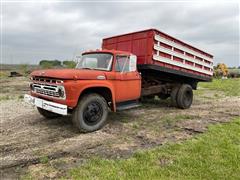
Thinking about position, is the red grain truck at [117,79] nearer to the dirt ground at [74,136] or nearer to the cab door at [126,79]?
the cab door at [126,79]

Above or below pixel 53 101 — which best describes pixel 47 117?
below

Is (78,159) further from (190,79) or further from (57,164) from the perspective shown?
(190,79)

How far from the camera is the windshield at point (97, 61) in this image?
6488 mm

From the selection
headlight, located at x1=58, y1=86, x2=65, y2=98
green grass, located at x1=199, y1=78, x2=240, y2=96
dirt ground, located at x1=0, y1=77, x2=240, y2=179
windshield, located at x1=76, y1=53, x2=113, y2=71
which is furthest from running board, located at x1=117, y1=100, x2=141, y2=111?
green grass, located at x1=199, y1=78, x2=240, y2=96

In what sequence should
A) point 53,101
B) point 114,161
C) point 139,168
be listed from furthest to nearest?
point 53,101
point 114,161
point 139,168

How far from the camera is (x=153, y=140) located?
5.29m

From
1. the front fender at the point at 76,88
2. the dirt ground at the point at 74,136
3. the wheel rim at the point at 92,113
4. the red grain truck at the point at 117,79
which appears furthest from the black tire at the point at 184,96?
the front fender at the point at 76,88

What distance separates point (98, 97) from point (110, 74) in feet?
2.31

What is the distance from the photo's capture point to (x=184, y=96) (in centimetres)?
923

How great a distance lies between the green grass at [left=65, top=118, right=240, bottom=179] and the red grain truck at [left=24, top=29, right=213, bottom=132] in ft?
5.87

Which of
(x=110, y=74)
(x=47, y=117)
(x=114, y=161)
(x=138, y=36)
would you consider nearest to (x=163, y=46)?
(x=138, y=36)

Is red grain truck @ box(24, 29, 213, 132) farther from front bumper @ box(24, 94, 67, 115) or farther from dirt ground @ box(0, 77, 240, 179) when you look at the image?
dirt ground @ box(0, 77, 240, 179)

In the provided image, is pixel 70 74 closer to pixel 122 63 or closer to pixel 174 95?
pixel 122 63

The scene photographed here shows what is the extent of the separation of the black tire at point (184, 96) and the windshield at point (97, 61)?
12.0ft
